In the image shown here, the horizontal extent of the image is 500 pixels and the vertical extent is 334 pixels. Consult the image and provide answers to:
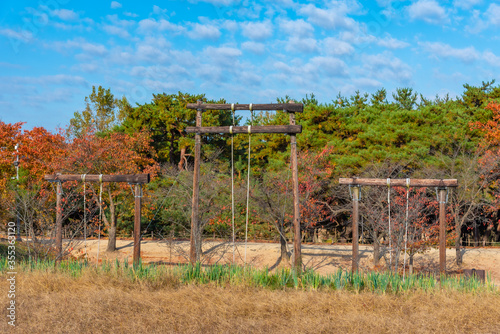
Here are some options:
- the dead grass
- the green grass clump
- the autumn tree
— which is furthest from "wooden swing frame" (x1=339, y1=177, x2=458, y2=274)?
the autumn tree

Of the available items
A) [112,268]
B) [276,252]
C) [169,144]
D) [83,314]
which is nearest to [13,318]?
[83,314]

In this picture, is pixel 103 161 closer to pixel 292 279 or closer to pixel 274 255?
pixel 274 255

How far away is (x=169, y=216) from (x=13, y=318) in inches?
585

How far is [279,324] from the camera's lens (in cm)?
562

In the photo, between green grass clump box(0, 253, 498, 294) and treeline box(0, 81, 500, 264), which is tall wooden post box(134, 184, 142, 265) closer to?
green grass clump box(0, 253, 498, 294)

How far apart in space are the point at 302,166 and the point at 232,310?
39.3 ft

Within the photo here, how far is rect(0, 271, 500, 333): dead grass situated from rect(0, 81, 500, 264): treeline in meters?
6.70

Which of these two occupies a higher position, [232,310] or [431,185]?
[431,185]

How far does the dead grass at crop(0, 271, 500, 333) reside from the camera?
5.47m

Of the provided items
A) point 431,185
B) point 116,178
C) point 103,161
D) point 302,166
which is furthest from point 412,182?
point 103,161

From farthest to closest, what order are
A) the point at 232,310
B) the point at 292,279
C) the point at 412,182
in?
the point at 412,182, the point at 292,279, the point at 232,310

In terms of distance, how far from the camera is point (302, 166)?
17.7 m

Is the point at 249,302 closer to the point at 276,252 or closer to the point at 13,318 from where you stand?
the point at 13,318

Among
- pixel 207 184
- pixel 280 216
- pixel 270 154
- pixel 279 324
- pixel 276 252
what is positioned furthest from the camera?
pixel 270 154
